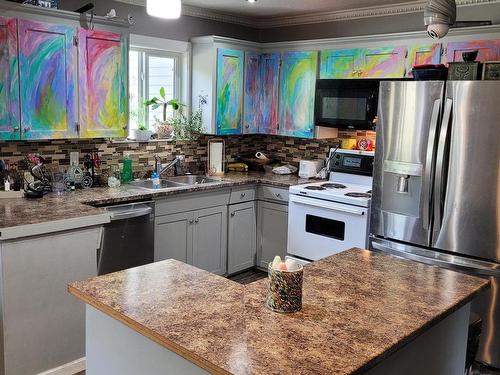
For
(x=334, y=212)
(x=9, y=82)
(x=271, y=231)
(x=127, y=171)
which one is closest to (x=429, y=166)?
(x=334, y=212)

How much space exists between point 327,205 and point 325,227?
209 millimetres

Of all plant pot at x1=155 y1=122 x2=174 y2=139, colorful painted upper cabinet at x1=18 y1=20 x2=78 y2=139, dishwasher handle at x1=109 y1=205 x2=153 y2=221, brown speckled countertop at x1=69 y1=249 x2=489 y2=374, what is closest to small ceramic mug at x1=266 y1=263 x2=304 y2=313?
brown speckled countertop at x1=69 y1=249 x2=489 y2=374

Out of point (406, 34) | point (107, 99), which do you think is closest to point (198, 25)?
point (107, 99)

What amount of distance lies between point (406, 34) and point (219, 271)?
8.44 ft

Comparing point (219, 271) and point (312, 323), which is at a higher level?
point (312, 323)

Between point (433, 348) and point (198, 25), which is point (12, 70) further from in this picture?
point (433, 348)

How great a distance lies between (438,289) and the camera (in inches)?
80.1

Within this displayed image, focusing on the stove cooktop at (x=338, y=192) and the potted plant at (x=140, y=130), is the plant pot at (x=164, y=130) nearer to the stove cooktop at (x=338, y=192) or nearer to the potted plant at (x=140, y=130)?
the potted plant at (x=140, y=130)

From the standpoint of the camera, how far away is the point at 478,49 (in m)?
3.75

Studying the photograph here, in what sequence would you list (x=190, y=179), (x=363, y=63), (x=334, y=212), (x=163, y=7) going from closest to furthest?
(x=163, y=7), (x=334, y=212), (x=363, y=63), (x=190, y=179)

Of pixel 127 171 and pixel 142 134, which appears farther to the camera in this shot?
pixel 142 134

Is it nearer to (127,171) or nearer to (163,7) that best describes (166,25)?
→ (127,171)

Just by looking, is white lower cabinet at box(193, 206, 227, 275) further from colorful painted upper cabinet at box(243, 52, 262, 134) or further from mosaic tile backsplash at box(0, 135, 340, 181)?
colorful painted upper cabinet at box(243, 52, 262, 134)

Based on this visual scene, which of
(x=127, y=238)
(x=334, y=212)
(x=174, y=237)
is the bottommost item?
(x=174, y=237)
